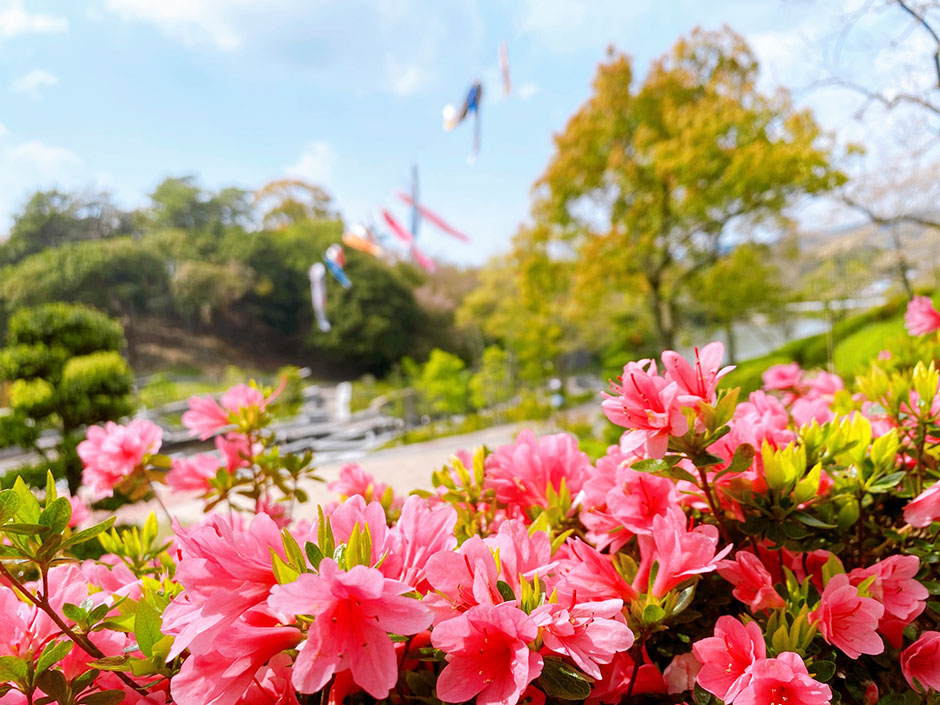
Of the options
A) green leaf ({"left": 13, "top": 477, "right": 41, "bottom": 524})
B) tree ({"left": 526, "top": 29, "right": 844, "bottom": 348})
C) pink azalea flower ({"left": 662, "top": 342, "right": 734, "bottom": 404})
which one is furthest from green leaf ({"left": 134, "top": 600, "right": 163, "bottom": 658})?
tree ({"left": 526, "top": 29, "right": 844, "bottom": 348})

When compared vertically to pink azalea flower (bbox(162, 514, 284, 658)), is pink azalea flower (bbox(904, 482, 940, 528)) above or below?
below

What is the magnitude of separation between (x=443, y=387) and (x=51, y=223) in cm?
934

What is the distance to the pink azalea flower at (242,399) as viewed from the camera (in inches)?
35.1

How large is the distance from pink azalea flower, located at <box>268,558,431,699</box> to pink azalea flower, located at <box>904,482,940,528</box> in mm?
467

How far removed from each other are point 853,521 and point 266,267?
63.8 feet

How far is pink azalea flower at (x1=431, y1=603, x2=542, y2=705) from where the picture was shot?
0.98 feet

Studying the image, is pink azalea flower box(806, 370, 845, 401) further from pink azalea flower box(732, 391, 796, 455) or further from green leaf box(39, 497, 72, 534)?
green leaf box(39, 497, 72, 534)

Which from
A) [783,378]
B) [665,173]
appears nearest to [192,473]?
[783,378]

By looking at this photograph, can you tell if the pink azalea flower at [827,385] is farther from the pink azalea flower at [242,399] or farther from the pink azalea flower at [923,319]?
the pink azalea flower at [242,399]

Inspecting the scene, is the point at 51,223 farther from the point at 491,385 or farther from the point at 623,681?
the point at 623,681

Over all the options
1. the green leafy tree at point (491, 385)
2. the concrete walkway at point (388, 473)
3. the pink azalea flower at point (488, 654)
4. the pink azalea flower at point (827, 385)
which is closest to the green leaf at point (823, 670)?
the pink azalea flower at point (488, 654)

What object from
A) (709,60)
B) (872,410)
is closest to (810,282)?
(709,60)

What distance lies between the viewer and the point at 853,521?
1.66ft

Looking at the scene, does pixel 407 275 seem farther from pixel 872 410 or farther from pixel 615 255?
pixel 872 410
